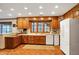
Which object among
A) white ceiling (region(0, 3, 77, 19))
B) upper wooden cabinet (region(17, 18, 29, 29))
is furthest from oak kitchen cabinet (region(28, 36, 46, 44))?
white ceiling (region(0, 3, 77, 19))

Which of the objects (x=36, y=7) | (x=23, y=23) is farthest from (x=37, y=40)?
(x=36, y=7)

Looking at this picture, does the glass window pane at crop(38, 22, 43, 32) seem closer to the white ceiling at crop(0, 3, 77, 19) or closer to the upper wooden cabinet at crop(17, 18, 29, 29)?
the upper wooden cabinet at crop(17, 18, 29, 29)

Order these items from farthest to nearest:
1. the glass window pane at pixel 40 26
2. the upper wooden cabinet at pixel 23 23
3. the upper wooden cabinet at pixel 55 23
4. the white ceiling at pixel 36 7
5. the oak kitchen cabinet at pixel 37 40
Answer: the glass window pane at pixel 40 26, the upper wooden cabinet at pixel 23 23, the upper wooden cabinet at pixel 55 23, the oak kitchen cabinet at pixel 37 40, the white ceiling at pixel 36 7

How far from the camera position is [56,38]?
31.2ft

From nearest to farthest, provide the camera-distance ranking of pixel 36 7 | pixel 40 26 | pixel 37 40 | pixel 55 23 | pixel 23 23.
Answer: pixel 36 7 < pixel 37 40 < pixel 55 23 < pixel 23 23 < pixel 40 26

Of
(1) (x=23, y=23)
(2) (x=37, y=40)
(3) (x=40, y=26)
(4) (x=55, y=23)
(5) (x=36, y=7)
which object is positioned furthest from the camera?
(3) (x=40, y=26)

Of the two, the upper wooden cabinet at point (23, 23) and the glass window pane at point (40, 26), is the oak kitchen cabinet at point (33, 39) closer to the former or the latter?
the upper wooden cabinet at point (23, 23)

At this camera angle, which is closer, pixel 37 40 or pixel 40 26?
pixel 37 40

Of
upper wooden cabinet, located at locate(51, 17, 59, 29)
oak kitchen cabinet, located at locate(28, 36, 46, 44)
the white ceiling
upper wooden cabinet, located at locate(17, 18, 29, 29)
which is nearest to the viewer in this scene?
the white ceiling

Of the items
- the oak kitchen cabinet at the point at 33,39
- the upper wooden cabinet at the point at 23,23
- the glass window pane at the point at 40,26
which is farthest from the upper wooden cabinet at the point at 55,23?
the upper wooden cabinet at the point at 23,23

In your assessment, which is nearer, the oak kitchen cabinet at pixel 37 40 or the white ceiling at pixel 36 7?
the white ceiling at pixel 36 7

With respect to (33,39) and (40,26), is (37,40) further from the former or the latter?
(40,26)

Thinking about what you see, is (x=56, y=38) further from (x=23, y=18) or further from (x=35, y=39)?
(x=23, y=18)
